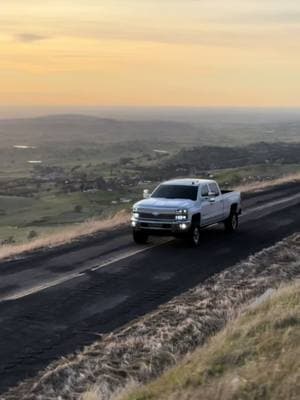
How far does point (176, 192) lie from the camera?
21.8 metres

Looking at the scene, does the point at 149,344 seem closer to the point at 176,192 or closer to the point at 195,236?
the point at 195,236

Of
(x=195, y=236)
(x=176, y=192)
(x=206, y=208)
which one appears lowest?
(x=195, y=236)

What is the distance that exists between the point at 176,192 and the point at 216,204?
59.7 inches

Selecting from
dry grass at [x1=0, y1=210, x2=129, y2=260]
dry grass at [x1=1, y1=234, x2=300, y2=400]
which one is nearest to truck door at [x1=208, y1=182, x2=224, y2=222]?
dry grass at [x1=0, y1=210, x2=129, y2=260]

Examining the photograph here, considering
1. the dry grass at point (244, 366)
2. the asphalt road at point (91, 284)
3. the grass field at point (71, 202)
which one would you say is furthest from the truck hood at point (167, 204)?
the grass field at point (71, 202)

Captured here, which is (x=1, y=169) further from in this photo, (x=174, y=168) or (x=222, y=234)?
(x=222, y=234)

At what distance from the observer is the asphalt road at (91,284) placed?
11.0 m

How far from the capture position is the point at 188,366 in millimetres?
8742

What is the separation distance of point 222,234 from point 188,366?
14.7 meters

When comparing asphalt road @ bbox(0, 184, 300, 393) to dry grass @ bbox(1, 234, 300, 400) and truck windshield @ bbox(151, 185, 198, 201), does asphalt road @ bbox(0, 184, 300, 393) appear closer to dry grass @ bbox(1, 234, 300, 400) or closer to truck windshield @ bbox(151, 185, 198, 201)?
dry grass @ bbox(1, 234, 300, 400)

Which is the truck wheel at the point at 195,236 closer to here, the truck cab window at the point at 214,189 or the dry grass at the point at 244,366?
the truck cab window at the point at 214,189

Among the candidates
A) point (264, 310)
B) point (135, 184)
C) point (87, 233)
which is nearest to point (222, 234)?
point (87, 233)

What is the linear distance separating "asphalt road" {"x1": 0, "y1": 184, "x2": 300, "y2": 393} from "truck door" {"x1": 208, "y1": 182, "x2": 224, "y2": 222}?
73cm

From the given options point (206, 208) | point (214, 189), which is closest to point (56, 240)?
point (206, 208)
